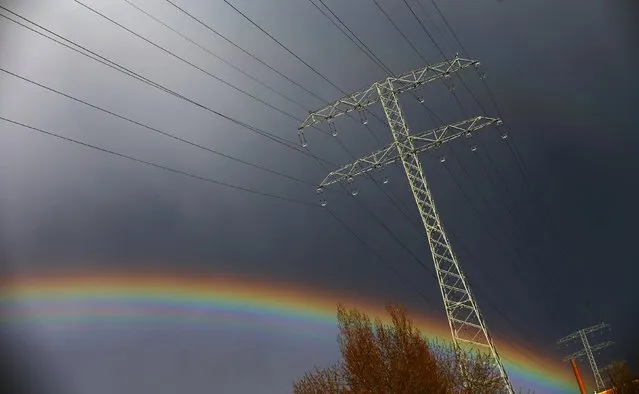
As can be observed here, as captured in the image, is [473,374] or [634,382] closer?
[473,374]

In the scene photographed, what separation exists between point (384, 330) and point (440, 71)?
14780mm

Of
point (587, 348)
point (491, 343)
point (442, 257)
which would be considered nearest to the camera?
point (491, 343)

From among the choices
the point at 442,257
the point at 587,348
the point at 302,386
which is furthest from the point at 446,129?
the point at 587,348

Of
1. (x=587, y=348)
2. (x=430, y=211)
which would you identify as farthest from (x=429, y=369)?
(x=587, y=348)

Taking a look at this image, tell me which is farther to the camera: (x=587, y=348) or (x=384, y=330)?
(x=587, y=348)

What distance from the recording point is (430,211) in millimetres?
28016

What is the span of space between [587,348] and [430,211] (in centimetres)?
8825

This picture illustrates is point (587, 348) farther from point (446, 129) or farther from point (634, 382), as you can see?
point (446, 129)

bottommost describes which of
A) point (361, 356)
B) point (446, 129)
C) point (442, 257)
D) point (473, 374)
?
point (473, 374)

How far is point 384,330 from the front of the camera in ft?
101

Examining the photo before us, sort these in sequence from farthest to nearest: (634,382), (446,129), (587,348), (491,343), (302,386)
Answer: (587,348) < (634,382) < (302,386) < (446,129) < (491,343)

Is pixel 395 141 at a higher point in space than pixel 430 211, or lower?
higher

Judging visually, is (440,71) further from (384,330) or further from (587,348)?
(587,348)

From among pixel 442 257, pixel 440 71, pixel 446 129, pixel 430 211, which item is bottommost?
pixel 442 257
